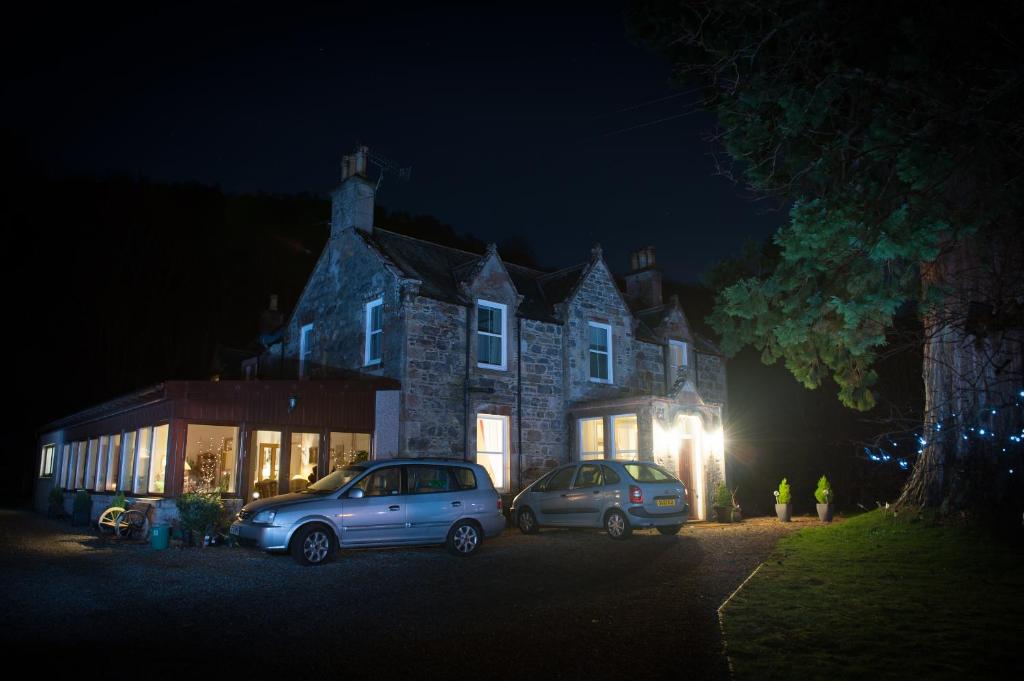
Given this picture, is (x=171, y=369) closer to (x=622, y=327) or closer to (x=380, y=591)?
(x=622, y=327)

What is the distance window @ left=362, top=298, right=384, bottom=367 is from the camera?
61.9 feet

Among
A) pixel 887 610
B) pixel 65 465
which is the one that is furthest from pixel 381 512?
pixel 65 465

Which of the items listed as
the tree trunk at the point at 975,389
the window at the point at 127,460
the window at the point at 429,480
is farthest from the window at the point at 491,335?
the tree trunk at the point at 975,389

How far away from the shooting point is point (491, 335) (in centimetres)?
1958

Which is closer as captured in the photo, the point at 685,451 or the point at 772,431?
the point at 685,451

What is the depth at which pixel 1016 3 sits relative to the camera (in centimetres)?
798

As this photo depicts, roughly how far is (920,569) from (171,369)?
139ft

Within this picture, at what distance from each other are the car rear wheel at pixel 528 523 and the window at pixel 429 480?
11.9 feet

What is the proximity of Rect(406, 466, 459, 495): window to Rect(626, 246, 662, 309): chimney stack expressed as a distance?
14.7 metres

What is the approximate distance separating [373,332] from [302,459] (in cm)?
378

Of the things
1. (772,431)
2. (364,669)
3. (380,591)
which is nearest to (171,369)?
(772,431)

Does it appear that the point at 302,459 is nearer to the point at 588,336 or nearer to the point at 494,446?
the point at 494,446

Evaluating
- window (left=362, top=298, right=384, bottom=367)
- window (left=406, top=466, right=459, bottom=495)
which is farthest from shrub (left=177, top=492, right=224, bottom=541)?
window (left=362, top=298, right=384, bottom=367)

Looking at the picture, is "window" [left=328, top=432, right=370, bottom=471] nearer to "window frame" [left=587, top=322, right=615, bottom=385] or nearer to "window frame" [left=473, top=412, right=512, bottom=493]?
"window frame" [left=473, top=412, right=512, bottom=493]
